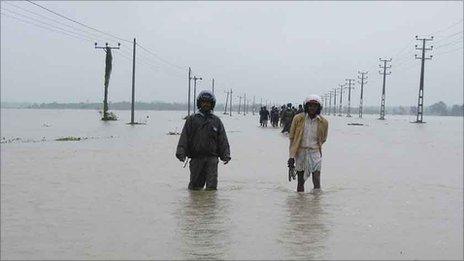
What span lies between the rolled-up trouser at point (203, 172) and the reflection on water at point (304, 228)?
124 centimetres

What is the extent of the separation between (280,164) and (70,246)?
34.1 feet

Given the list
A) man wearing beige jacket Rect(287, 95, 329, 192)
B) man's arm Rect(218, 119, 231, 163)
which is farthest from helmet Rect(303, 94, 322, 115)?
man's arm Rect(218, 119, 231, 163)

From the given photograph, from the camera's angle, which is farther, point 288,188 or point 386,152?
point 386,152

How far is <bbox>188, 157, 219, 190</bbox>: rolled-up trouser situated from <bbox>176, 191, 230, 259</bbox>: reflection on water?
5.8 inches

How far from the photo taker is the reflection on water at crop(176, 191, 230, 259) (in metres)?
6.21

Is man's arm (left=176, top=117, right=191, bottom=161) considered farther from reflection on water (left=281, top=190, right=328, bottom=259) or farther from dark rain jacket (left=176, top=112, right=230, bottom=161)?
reflection on water (left=281, top=190, right=328, bottom=259)

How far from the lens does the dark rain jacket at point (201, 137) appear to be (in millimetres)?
9750

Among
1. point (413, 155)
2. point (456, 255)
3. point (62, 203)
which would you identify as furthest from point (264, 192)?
point (413, 155)

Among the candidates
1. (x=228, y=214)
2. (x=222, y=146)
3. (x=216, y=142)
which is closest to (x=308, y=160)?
(x=222, y=146)

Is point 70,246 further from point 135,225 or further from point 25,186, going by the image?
point 25,186

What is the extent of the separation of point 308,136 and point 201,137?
167 cm

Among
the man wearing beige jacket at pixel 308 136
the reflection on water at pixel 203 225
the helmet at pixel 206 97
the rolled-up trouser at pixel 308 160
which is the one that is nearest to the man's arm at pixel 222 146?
the helmet at pixel 206 97

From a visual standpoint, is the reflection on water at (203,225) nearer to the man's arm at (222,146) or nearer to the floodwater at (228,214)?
the floodwater at (228,214)

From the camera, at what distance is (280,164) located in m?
16.4
